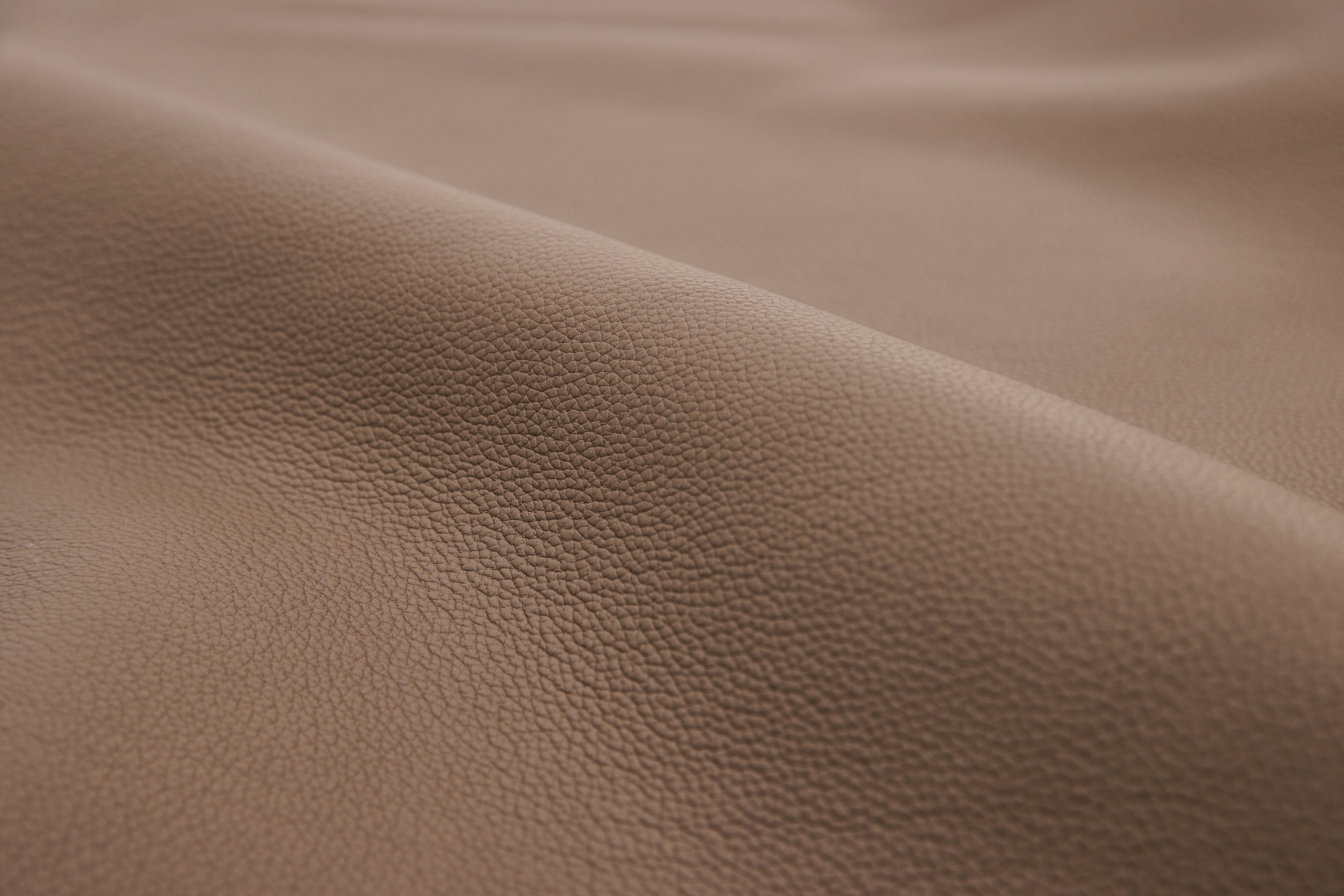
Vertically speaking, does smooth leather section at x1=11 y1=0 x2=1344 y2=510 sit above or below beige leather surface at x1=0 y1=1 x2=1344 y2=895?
above

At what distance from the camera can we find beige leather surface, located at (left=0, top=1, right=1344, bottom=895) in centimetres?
47

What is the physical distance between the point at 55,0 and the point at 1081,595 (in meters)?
1.97

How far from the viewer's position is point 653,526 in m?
0.59

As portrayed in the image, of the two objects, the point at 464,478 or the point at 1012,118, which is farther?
the point at 1012,118

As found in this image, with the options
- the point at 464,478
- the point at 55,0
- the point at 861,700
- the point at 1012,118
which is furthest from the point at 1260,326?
the point at 55,0

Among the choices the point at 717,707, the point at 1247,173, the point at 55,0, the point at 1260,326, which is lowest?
the point at 717,707

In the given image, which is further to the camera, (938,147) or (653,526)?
(938,147)

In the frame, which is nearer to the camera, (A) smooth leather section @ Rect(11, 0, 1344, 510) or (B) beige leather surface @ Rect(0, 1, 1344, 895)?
(B) beige leather surface @ Rect(0, 1, 1344, 895)

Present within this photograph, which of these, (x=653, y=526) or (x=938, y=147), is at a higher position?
(x=938, y=147)

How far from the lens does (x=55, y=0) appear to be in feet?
5.40

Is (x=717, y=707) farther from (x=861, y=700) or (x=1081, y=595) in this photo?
(x=1081, y=595)

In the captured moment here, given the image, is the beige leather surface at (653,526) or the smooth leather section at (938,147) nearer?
the beige leather surface at (653,526)

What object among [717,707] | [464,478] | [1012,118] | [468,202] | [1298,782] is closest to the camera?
[1298,782]

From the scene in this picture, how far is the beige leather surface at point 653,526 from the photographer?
0.47 m
